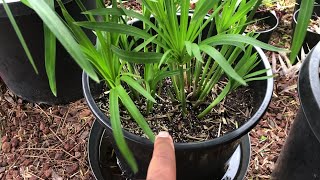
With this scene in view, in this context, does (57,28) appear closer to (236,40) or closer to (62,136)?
(236,40)

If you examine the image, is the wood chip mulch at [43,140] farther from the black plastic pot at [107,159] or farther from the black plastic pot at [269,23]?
the black plastic pot at [269,23]

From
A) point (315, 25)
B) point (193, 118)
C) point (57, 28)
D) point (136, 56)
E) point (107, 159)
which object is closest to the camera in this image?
point (57, 28)

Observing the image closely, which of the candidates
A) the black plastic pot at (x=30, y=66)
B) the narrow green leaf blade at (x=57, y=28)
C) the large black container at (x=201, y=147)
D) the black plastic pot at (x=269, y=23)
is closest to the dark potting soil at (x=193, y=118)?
the large black container at (x=201, y=147)

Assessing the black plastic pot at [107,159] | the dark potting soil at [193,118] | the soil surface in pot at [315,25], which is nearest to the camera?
the dark potting soil at [193,118]

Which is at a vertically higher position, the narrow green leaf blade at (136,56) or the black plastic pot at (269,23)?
the narrow green leaf blade at (136,56)

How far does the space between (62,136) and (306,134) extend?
74 cm

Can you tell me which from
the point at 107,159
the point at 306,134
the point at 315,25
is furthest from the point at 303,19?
the point at 315,25

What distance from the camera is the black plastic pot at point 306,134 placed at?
60 cm

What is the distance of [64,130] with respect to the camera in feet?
3.83

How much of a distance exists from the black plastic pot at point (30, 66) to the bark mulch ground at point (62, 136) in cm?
5

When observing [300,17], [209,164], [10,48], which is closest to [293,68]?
[209,164]

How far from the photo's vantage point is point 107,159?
101 cm

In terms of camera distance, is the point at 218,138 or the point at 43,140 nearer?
the point at 218,138

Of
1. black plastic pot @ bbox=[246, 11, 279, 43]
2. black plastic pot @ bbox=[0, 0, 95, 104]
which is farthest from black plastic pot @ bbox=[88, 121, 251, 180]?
black plastic pot @ bbox=[246, 11, 279, 43]
